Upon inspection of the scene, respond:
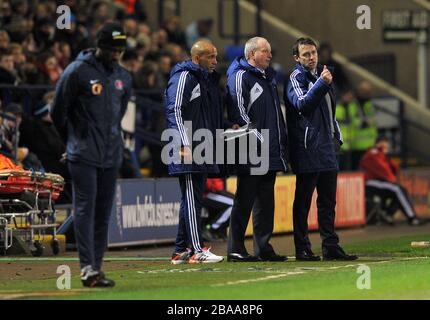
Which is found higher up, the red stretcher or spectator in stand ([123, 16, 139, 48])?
spectator in stand ([123, 16, 139, 48])

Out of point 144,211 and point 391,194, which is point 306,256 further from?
point 391,194

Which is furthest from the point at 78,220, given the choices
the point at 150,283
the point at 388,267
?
the point at 388,267

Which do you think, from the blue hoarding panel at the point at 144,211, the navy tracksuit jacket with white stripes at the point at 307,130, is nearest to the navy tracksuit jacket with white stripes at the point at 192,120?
the navy tracksuit jacket with white stripes at the point at 307,130

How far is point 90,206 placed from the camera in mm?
12086

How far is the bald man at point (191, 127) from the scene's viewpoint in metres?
14.9

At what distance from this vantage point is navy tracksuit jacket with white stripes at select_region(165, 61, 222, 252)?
587 inches

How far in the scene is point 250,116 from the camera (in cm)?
1512

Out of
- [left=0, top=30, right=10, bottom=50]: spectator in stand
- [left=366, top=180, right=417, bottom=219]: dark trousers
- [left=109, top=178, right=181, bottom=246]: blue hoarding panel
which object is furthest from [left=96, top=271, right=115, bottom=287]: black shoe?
[left=366, top=180, right=417, bottom=219]: dark trousers

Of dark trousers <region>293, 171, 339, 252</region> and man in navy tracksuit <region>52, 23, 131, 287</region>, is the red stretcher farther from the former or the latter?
man in navy tracksuit <region>52, 23, 131, 287</region>

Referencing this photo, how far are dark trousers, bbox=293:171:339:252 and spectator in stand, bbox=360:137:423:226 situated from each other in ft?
29.6

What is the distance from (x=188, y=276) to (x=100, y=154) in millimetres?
1851

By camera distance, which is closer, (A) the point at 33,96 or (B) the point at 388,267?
(B) the point at 388,267

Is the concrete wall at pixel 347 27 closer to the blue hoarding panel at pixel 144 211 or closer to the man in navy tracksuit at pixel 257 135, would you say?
the blue hoarding panel at pixel 144 211
